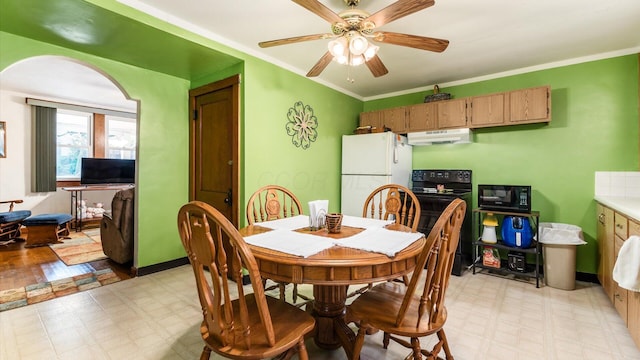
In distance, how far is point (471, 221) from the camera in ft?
11.1

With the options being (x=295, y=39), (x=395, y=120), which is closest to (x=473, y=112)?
(x=395, y=120)

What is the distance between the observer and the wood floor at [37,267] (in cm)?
291

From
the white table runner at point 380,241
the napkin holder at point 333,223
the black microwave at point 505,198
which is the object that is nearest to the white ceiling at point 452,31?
the black microwave at point 505,198

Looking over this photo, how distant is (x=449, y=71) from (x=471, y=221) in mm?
1855

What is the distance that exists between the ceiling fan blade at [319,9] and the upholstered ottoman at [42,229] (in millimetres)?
5049

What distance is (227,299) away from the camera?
42.1 inches

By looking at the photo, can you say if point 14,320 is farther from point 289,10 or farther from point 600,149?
point 600,149

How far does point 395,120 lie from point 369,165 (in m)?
0.77

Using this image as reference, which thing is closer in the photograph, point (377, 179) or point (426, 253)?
point (426, 253)

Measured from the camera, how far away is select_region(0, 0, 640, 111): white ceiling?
211 centimetres

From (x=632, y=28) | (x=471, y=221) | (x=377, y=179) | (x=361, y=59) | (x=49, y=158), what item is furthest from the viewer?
(x=49, y=158)

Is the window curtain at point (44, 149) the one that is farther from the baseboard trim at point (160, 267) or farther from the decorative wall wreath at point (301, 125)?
the decorative wall wreath at point (301, 125)

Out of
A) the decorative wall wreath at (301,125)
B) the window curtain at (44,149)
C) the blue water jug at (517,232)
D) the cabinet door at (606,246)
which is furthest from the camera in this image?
the window curtain at (44,149)

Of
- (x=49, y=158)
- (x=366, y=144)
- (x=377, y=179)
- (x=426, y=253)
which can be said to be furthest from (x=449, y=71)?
(x=49, y=158)
